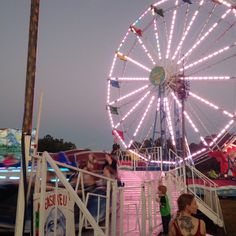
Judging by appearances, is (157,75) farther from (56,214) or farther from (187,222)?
(187,222)

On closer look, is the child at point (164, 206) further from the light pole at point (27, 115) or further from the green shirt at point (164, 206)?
the light pole at point (27, 115)

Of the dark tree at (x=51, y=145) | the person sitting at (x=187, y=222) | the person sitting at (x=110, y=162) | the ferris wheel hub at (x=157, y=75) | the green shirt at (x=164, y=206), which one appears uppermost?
the dark tree at (x=51, y=145)

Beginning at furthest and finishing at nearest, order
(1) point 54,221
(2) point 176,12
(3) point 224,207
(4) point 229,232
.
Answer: (2) point 176,12 → (3) point 224,207 → (4) point 229,232 → (1) point 54,221

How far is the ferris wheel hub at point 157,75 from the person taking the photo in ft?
71.6

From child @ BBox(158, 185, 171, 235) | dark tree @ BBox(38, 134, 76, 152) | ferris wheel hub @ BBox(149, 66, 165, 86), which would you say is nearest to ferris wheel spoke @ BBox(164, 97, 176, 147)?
ferris wheel hub @ BBox(149, 66, 165, 86)

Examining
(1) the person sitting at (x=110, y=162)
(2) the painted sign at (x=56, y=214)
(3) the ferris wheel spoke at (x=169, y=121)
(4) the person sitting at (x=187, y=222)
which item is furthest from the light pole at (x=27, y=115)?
(3) the ferris wheel spoke at (x=169, y=121)

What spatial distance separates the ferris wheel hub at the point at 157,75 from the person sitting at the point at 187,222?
59.8 feet

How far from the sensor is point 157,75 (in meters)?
22.1

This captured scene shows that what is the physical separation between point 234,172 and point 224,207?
5.28 meters

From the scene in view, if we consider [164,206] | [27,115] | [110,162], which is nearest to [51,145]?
[110,162]

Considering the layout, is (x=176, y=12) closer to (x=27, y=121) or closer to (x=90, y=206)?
(x=90, y=206)

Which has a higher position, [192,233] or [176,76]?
[176,76]

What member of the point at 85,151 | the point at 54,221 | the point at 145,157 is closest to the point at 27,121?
the point at 54,221

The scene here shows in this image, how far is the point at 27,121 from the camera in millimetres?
4512
